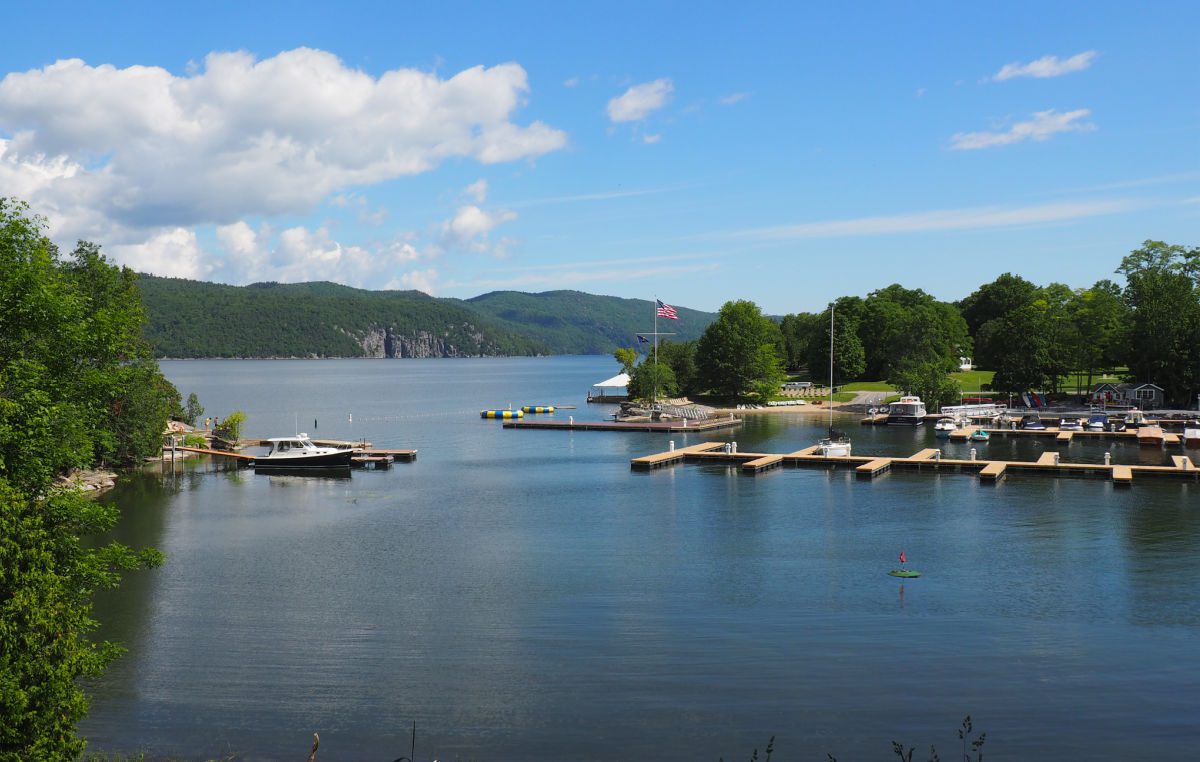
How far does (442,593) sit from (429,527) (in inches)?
431

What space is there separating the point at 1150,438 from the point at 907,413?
71.8 feet

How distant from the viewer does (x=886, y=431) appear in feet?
265

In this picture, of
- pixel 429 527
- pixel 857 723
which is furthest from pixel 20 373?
pixel 429 527

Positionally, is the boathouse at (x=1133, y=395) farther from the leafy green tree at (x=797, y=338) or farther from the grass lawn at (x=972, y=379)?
the leafy green tree at (x=797, y=338)

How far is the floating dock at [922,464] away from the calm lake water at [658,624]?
3.32m

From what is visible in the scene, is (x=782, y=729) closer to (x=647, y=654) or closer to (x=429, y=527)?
(x=647, y=654)

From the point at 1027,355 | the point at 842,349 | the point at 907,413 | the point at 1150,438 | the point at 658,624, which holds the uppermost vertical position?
the point at 842,349

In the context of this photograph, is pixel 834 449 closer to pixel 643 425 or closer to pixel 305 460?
pixel 643 425

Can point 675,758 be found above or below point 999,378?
below

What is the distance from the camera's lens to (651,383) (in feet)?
330

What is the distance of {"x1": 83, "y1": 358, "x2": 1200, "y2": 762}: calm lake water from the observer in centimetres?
1848

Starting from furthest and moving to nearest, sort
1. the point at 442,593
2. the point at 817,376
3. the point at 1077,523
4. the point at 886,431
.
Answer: the point at 817,376, the point at 886,431, the point at 1077,523, the point at 442,593

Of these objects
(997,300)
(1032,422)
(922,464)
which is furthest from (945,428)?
(997,300)

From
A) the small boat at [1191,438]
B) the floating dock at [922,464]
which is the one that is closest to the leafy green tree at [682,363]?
the floating dock at [922,464]
